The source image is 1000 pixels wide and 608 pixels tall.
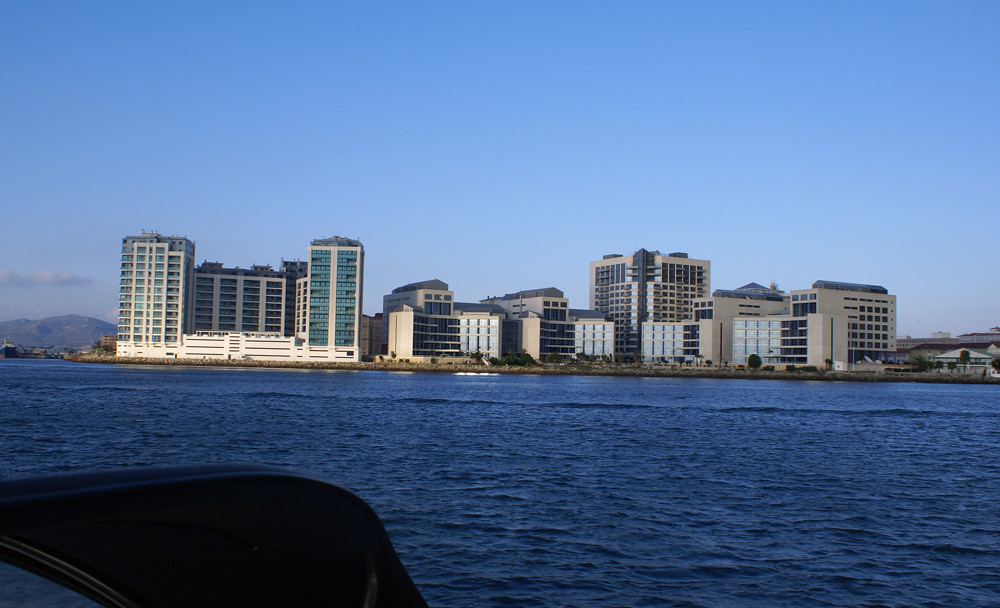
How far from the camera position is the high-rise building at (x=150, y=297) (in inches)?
6718

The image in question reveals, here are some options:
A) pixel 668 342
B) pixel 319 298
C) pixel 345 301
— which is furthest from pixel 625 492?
pixel 668 342

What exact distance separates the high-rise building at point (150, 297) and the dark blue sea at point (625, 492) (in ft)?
426

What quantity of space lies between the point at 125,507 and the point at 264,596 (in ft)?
2.30

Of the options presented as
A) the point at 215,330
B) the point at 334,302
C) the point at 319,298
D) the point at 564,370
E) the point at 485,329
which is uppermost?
the point at 319,298

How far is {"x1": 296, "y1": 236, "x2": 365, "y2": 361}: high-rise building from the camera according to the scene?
169 meters

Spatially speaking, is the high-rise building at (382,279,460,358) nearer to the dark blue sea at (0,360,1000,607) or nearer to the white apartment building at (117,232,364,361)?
the white apartment building at (117,232,364,361)

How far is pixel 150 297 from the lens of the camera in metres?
171

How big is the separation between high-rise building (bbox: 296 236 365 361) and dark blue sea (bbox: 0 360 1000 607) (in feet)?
395

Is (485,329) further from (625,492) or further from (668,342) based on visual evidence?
(625,492)

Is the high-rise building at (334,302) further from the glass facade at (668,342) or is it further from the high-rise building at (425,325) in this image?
the glass facade at (668,342)

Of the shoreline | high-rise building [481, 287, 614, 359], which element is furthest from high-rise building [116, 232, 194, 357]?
high-rise building [481, 287, 614, 359]

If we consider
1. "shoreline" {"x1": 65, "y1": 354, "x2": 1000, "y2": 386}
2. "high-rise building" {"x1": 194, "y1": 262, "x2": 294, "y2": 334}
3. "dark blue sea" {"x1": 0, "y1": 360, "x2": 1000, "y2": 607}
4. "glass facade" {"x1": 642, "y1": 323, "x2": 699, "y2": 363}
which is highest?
"high-rise building" {"x1": 194, "y1": 262, "x2": 294, "y2": 334}

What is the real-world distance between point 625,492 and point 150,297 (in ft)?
560

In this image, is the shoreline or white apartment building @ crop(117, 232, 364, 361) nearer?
the shoreline
